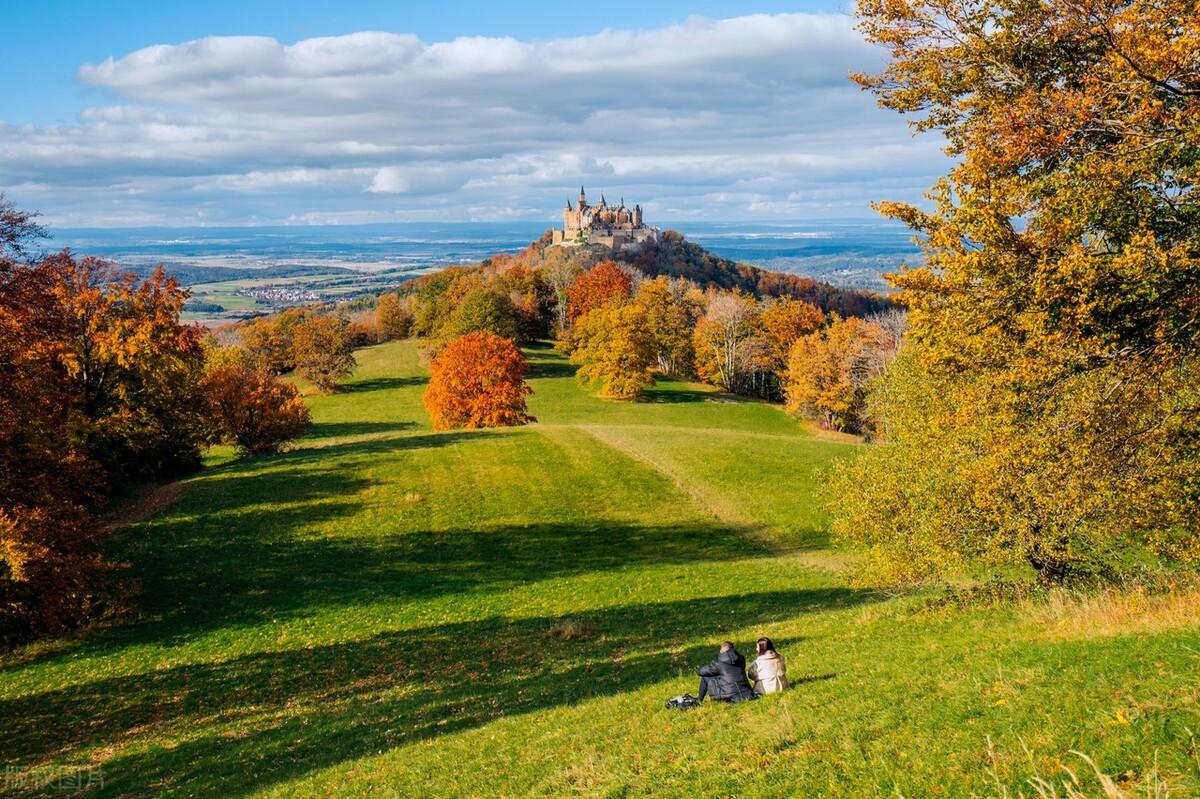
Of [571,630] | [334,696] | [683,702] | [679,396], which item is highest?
[683,702]

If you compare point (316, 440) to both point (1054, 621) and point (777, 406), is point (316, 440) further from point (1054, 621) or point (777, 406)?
point (1054, 621)

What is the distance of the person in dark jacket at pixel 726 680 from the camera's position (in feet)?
56.0

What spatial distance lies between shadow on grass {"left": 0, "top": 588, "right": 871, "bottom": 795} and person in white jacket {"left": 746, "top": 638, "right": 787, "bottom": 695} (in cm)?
270

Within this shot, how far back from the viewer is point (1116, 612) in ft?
54.6

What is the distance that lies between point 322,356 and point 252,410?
179 feet

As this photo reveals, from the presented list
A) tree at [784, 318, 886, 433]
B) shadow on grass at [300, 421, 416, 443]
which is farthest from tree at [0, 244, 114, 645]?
tree at [784, 318, 886, 433]

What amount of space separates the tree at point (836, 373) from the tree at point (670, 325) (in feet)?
78.6

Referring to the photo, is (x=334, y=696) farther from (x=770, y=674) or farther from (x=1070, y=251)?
(x=1070, y=251)

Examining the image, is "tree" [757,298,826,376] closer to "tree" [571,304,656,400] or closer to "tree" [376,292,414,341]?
"tree" [571,304,656,400]

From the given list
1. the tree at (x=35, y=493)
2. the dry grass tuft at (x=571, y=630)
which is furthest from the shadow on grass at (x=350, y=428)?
the dry grass tuft at (x=571, y=630)

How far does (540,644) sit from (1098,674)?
60.9ft

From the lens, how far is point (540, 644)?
89.8ft

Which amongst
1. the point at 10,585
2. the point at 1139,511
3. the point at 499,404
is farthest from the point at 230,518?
the point at 1139,511

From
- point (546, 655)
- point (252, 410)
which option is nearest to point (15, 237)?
point (546, 655)
